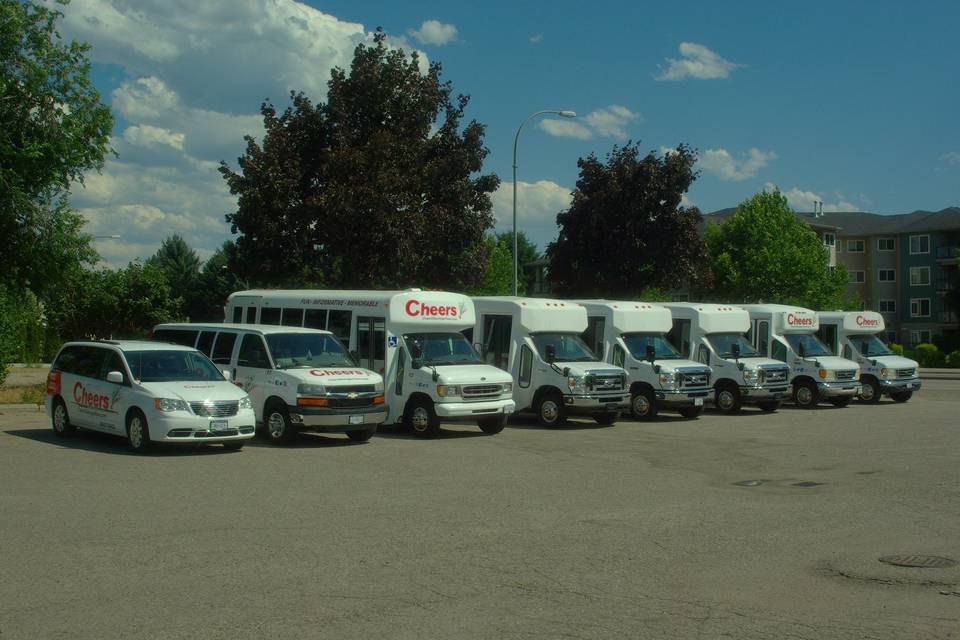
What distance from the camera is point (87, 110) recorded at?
961 inches

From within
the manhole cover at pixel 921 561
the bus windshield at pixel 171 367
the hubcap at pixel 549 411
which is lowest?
the manhole cover at pixel 921 561

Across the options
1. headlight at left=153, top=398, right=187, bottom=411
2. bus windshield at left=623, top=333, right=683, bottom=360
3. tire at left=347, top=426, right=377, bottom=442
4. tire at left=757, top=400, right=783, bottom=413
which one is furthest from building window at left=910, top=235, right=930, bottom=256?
headlight at left=153, top=398, right=187, bottom=411

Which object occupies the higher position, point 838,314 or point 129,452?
point 838,314

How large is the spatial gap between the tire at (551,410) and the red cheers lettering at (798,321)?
974 centimetres

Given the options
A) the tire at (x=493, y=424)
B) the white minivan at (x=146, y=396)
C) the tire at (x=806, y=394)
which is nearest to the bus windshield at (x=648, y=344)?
the tire at (x=806, y=394)

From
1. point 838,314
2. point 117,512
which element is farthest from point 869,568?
point 838,314

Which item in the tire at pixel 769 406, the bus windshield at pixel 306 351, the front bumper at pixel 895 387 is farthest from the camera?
the front bumper at pixel 895 387

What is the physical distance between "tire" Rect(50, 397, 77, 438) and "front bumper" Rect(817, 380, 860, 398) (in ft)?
61.5

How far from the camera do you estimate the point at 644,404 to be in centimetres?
2436

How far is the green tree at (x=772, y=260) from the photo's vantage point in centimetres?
7181

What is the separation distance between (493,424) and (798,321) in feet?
39.9

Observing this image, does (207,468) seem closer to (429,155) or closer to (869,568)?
(869,568)

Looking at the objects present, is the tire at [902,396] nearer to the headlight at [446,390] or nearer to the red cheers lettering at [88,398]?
the headlight at [446,390]

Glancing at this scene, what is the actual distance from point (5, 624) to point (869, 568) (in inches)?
253
